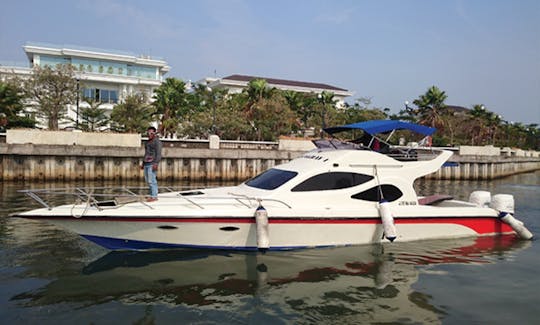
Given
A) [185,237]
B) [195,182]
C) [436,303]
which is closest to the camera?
[436,303]

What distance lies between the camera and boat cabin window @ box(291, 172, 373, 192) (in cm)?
888

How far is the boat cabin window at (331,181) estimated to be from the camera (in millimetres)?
8875

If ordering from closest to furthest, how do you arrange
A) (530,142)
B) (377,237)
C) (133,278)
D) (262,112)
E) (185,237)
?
1. (133,278)
2. (185,237)
3. (377,237)
4. (262,112)
5. (530,142)

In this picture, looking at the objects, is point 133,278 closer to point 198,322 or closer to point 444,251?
point 198,322

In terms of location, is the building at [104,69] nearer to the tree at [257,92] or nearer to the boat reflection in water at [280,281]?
the tree at [257,92]

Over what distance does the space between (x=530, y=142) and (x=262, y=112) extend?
2490 inches

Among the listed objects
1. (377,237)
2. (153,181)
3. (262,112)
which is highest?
(262,112)

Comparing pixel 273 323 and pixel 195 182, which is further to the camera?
pixel 195 182

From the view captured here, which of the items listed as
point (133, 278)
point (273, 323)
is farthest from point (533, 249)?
point (133, 278)

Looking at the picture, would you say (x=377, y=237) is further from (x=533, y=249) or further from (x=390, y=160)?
(x=533, y=249)

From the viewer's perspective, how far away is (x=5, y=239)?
9.24 m

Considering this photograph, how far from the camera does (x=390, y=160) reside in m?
9.64

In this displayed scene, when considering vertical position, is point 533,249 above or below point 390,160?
below

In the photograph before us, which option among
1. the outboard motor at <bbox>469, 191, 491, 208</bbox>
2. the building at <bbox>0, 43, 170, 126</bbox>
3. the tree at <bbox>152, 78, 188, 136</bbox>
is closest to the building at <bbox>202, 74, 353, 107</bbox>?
the building at <bbox>0, 43, 170, 126</bbox>
